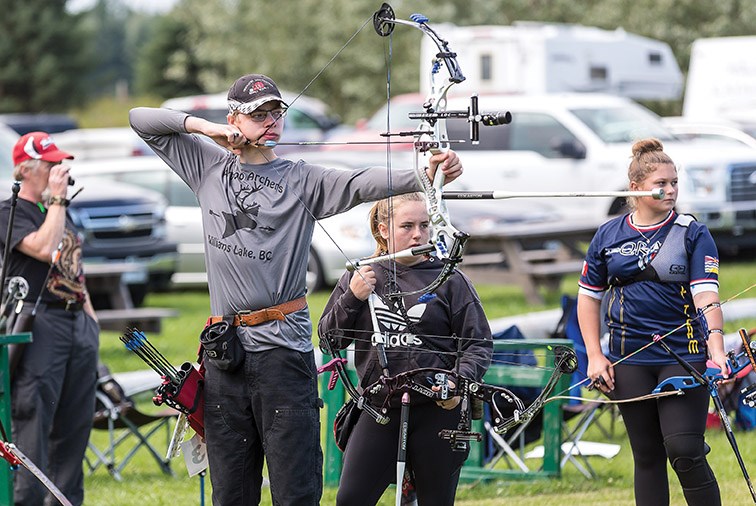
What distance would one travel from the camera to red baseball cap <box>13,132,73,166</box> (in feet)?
20.8

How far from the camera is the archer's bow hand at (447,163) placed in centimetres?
415

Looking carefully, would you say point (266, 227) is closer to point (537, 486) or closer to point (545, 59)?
point (537, 486)

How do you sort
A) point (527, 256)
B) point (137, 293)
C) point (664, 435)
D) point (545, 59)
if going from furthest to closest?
point (545, 59) → point (527, 256) → point (137, 293) → point (664, 435)

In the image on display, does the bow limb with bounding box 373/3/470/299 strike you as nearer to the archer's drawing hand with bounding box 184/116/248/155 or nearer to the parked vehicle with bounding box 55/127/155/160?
the archer's drawing hand with bounding box 184/116/248/155

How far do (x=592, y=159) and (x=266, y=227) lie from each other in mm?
12389

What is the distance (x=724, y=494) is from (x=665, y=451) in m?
1.46

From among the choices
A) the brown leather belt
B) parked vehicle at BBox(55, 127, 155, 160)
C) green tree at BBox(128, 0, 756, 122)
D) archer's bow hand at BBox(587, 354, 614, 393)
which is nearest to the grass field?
archer's bow hand at BBox(587, 354, 614, 393)

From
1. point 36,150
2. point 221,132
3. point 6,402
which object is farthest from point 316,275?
point 221,132

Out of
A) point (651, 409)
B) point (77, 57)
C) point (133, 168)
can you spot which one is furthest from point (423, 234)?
point (77, 57)

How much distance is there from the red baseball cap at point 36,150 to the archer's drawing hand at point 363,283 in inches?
84.0

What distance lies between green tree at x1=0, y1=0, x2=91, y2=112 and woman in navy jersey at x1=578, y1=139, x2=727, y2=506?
4188 centimetres

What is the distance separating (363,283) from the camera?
15.9ft

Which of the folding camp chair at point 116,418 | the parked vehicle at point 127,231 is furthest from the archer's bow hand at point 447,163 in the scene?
the parked vehicle at point 127,231

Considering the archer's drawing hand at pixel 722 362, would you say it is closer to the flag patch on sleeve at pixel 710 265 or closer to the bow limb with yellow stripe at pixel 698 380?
the bow limb with yellow stripe at pixel 698 380
